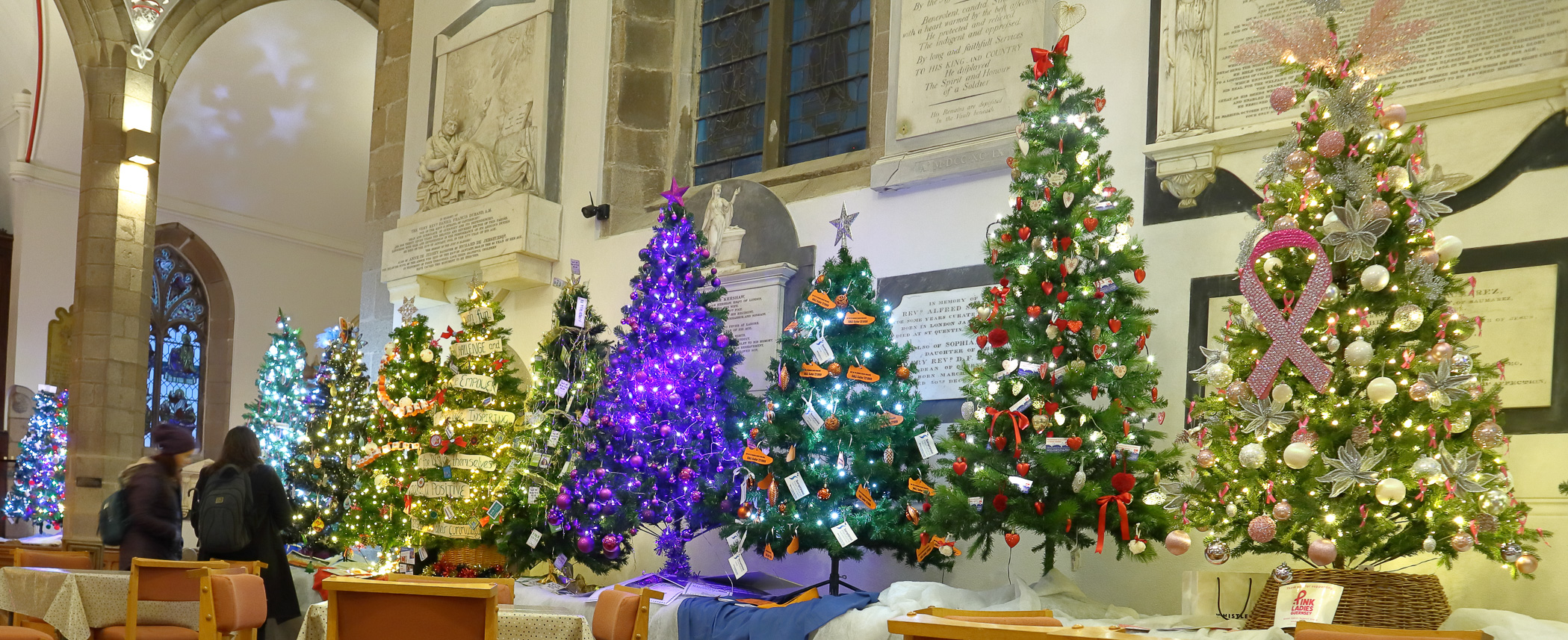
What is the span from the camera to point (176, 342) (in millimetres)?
18406

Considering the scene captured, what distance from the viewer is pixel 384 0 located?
1214cm

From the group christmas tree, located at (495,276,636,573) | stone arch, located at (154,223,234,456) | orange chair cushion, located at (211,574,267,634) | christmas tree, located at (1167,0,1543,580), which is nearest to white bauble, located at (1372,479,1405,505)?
christmas tree, located at (1167,0,1543,580)

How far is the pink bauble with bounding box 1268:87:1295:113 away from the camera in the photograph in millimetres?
4930

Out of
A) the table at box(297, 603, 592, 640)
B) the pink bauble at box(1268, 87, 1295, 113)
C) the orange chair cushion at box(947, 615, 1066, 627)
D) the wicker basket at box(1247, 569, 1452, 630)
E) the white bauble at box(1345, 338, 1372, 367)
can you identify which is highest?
the pink bauble at box(1268, 87, 1295, 113)

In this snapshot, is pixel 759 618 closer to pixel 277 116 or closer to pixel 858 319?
pixel 858 319

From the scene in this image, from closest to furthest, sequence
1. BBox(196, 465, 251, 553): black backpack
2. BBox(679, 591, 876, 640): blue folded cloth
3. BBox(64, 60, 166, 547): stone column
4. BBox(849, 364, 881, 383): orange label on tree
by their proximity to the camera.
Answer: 1. BBox(679, 591, 876, 640): blue folded cloth
2. BBox(849, 364, 881, 383): orange label on tree
3. BBox(196, 465, 251, 553): black backpack
4. BBox(64, 60, 166, 547): stone column

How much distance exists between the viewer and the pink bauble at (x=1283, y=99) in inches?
194

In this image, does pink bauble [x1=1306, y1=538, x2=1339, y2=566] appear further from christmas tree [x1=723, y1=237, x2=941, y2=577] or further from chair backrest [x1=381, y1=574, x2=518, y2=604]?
chair backrest [x1=381, y1=574, x2=518, y2=604]

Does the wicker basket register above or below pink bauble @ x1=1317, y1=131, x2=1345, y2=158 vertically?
below

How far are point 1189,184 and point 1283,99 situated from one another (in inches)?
56.7

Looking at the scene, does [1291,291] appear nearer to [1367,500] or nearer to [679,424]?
[1367,500]

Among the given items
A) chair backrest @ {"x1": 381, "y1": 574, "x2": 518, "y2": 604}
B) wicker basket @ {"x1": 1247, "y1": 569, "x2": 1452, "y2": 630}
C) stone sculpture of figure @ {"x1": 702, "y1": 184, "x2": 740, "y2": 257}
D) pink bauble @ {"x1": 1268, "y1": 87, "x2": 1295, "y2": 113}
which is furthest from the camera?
stone sculpture of figure @ {"x1": 702, "y1": 184, "x2": 740, "y2": 257}

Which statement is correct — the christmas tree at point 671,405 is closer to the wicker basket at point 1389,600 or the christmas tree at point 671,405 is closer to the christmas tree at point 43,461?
the wicker basket at point 1389,600

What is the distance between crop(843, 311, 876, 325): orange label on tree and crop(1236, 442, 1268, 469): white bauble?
2.15m
